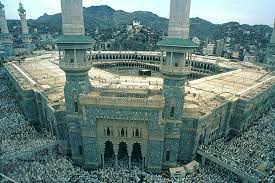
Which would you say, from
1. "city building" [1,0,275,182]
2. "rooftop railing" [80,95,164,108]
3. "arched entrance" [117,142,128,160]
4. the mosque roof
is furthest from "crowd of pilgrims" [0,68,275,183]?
the mosque roof

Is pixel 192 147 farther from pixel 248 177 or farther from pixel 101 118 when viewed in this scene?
pixel 101 118

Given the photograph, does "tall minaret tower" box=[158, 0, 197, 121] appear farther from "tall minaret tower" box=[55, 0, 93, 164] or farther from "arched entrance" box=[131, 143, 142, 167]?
"tall minaret tower" box=[55, 0, 93, 164]

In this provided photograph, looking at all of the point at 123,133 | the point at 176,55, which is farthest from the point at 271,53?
the point at 123,133

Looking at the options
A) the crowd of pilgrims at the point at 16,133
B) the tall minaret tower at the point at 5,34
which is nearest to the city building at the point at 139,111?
the crowd of pilgrims at the point at 16,133

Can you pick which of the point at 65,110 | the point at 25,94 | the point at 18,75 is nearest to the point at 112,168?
the point at 65,110

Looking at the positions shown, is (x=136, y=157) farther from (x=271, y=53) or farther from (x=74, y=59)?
(x=271, y=53)

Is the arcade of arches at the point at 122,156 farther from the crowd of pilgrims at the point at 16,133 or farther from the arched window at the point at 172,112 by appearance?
the crowd of pilgrims at the point at 16,133
